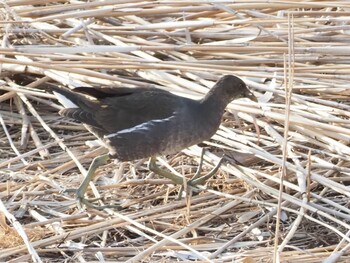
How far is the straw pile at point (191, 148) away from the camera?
3.20 m

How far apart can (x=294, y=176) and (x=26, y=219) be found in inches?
39.6

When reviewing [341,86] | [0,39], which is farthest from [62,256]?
[0,39]

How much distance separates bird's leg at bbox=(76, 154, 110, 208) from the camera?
3406mm

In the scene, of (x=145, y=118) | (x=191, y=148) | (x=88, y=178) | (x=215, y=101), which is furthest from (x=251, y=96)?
(x=88, y=178)

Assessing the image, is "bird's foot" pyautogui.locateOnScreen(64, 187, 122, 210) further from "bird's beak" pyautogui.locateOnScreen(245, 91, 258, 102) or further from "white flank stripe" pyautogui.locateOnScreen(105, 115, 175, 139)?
"bird's beak" pyautogui.locateOnScreen(245, 91, 258, 102)

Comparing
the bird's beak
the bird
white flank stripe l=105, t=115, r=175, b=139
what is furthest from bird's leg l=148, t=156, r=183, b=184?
the bird's beak

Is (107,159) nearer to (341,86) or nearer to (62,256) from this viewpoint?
(62,256)

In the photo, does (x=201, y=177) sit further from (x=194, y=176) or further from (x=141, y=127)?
(x=141, y=127)

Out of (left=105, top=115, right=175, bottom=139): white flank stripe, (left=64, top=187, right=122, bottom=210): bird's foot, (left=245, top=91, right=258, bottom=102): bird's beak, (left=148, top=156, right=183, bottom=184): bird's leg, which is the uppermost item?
(left=245, top=91, right=258, bottom=102): bird's beak

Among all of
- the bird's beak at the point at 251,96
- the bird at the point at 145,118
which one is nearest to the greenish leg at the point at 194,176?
the bird at the point at 145,118

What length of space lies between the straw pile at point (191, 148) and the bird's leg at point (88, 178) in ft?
0.16

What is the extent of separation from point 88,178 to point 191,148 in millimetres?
516

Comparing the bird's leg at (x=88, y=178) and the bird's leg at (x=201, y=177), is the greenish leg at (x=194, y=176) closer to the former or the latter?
the bird's leg at (x=201, y=177)

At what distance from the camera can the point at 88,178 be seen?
11.4 ft
